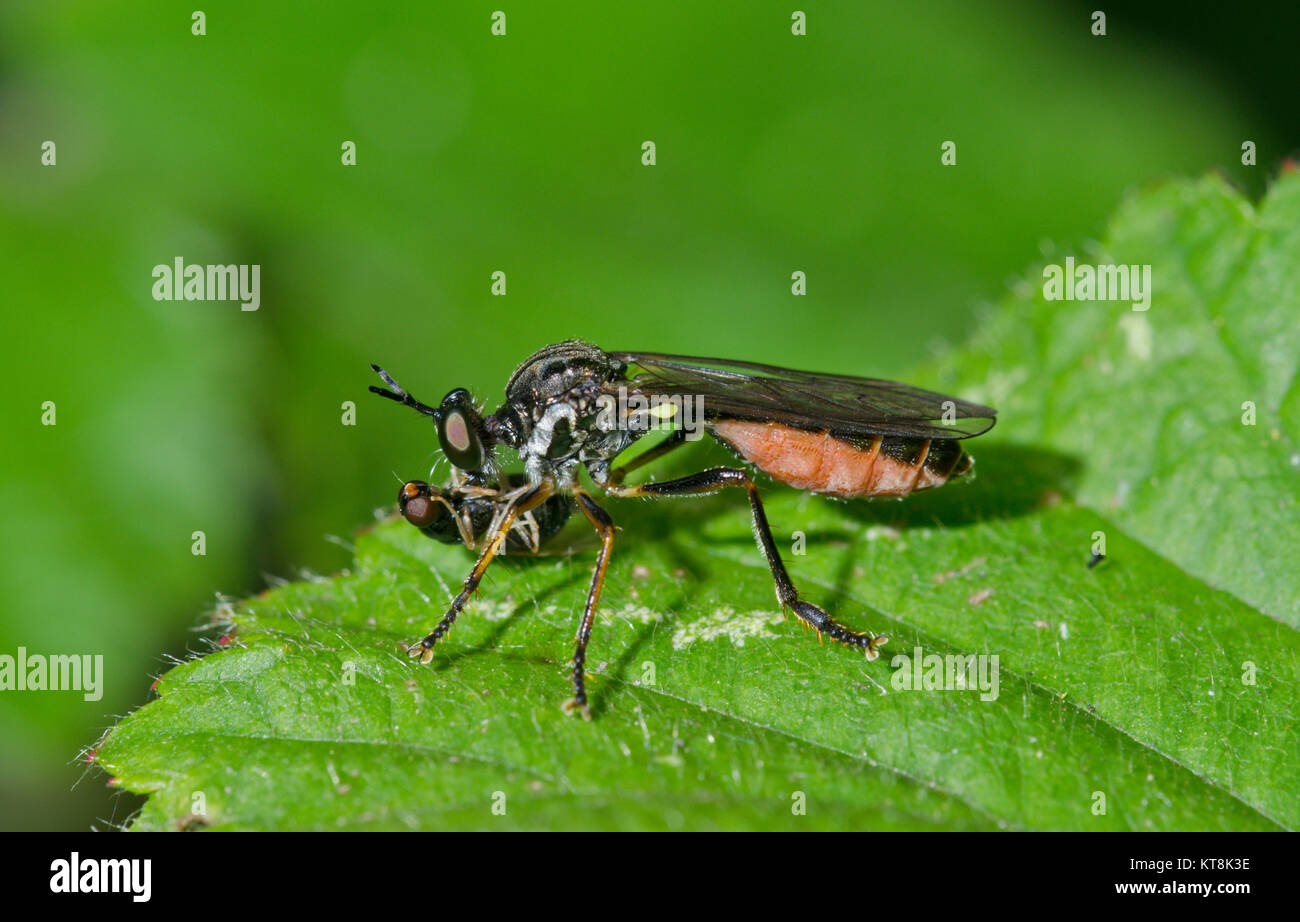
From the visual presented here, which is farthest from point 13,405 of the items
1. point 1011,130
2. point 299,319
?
point 1011,130

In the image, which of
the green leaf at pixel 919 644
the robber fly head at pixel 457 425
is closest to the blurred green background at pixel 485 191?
the robber fly head at pixel 457 425

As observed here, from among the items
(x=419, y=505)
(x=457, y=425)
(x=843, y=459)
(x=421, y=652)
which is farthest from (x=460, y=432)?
(x=843, y=459)

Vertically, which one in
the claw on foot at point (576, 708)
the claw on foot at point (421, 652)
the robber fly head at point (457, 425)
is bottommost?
the claw on foot at point (576, 708)

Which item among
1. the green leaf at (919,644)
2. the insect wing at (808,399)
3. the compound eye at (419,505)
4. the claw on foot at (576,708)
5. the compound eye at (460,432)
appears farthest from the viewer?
the insect wing at (808,399)

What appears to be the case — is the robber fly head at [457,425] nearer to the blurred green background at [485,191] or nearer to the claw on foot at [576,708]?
the claw on foot at [576,708]

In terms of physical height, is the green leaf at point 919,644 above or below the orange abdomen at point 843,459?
below

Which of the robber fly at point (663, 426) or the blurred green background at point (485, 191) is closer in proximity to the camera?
the robber fly at point (663, 426)
